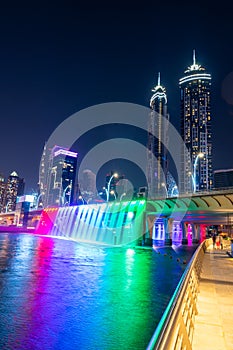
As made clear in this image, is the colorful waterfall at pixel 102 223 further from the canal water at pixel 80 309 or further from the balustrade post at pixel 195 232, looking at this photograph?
the canal water at pixel 80 309

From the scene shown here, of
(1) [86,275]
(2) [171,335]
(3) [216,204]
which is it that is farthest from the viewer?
(3) [216,204]

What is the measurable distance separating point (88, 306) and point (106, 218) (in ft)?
219

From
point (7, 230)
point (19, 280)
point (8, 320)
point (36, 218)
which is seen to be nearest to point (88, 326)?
point (8, 320)

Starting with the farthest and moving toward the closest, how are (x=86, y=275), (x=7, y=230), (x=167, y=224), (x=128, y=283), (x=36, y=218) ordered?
(x=36, y=218) < (x=7, y=230) < (x=167, y=224) < (x=86, y=275) < (x=128, y=283)

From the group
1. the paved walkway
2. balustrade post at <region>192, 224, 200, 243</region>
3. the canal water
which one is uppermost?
balustrade post at <region>192, 224, 200, 243</region>

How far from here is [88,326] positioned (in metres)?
10.3

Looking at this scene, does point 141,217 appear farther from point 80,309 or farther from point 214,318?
point 214,318

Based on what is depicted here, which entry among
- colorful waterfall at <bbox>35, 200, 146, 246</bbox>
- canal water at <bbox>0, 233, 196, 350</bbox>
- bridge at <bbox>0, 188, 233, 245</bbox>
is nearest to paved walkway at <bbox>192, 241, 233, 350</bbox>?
canal water at <bbox>0, 233, 196, 350</bbox>

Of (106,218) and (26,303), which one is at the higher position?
(106,218)

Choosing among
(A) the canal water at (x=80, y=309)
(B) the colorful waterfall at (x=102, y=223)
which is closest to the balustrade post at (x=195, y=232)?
(B) the colorful waterfall at (x=102, y=223)

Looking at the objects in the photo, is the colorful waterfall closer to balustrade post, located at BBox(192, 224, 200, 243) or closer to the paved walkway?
balustrade post, located at BBox(192, 224, 200, 243)

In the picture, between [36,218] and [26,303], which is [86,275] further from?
[36,218]

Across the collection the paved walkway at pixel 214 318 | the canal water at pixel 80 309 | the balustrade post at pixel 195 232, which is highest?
the balustrade post at pixel 195 232

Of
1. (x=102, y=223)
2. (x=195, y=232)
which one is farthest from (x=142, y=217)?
(x=195, y=232)
